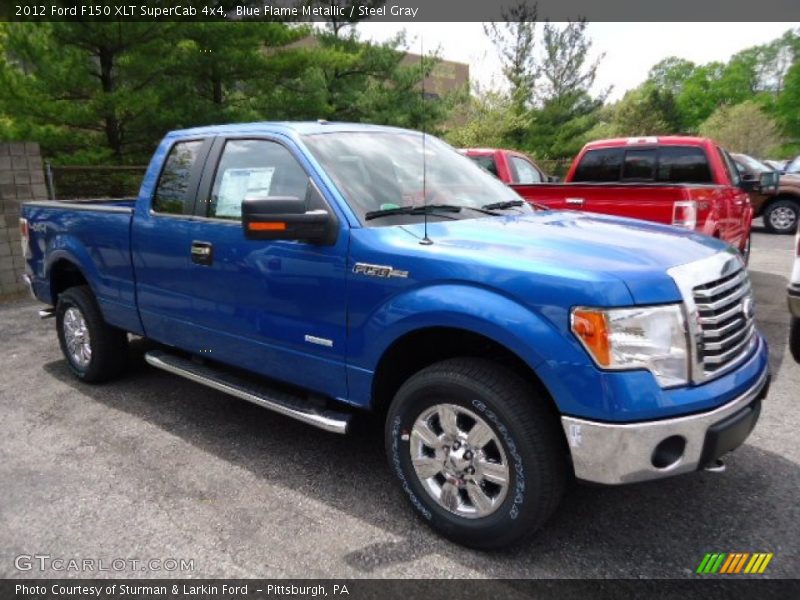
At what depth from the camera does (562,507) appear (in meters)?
3.03

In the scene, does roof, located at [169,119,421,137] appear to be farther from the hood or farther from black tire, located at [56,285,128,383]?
black tire, located at [56,285,128,383]

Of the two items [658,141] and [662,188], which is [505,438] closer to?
[662,188]

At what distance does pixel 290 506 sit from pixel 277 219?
4.77 ft

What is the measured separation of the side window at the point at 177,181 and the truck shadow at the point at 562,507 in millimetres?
1453

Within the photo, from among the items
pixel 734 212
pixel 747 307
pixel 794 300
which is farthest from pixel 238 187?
pixel 734 212

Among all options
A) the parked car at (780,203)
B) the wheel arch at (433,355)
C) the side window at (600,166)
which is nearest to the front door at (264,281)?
the wheel arch at (433,355)

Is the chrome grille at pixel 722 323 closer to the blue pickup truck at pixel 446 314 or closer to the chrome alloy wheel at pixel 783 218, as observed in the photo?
the blue pickup truck at pixel 446 314

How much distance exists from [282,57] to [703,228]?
31.1ft

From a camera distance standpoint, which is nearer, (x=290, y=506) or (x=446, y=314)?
(x=446, y=314)

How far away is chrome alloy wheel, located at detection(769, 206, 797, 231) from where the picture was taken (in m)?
14.0

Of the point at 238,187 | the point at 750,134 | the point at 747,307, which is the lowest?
the point at 747,307

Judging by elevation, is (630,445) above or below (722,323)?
below

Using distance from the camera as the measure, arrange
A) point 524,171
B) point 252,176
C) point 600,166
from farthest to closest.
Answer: point 524,171 < point 600,166 < point 252,176

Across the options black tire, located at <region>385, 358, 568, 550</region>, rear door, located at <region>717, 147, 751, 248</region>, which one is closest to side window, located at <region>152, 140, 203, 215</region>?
black tire, located at <region>385, 358, 568, 550</region>
